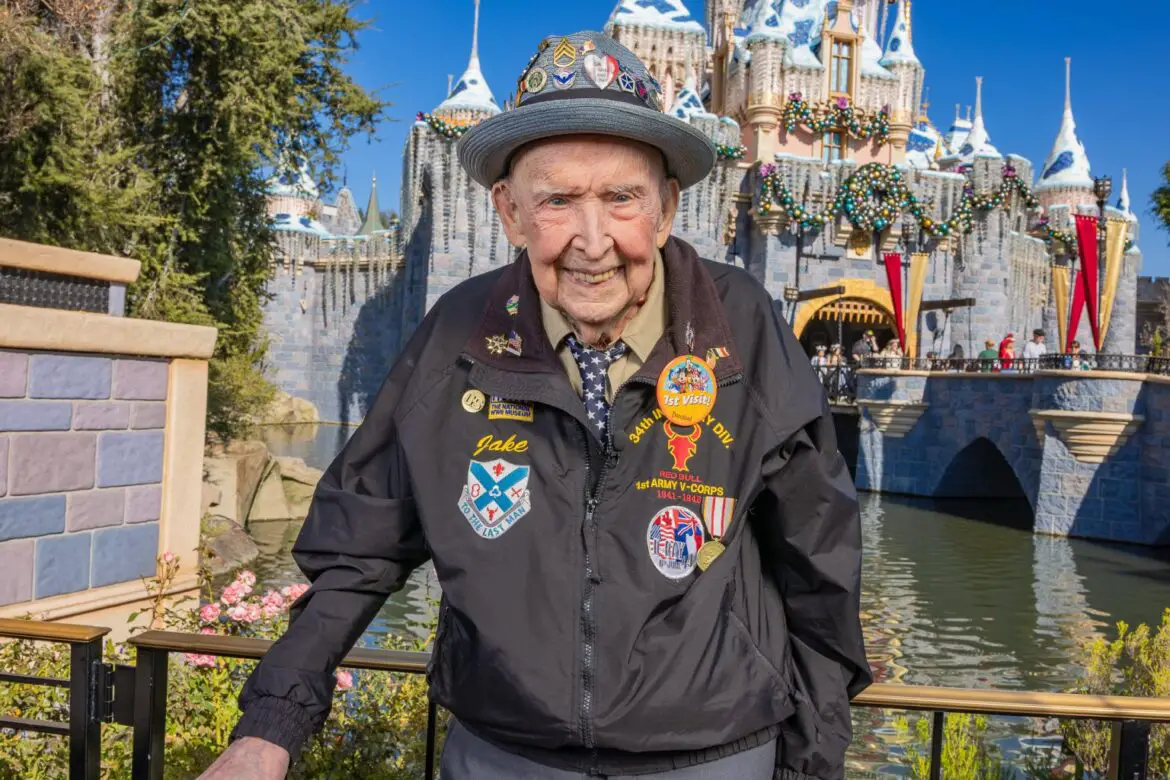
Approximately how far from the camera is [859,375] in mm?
23031

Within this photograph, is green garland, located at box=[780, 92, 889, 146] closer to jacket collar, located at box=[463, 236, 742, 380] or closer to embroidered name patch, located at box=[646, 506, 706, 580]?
jacket collar, located at box=[463, 236, 742, 380]

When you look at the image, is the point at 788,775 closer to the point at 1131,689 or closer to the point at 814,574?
the point at 814,574

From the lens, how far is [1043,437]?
17.4 metres

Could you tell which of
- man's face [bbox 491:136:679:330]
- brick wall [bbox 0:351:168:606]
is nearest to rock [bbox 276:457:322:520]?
brick wall [bbox 0:351:168:606]

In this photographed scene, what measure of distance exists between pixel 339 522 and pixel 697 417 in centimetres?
69

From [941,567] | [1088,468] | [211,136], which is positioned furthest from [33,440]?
[1088,468]

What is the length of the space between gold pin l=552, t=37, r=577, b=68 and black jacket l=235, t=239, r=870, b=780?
421 mm

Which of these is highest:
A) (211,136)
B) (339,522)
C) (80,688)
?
(211,136)

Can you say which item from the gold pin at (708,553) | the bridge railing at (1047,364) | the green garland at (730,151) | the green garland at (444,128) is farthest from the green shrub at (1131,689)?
the green garland at (444,128)

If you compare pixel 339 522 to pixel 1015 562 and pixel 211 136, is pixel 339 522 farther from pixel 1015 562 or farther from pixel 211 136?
pixel 1015 562

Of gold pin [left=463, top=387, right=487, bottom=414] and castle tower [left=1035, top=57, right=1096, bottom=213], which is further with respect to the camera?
castle tower [left=1035, top=57, right=1096, bottom=213]

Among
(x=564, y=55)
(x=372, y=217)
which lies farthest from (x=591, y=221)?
(x=372, y=217)

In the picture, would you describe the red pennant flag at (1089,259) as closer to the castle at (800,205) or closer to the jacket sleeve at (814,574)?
the castle at (800,205)

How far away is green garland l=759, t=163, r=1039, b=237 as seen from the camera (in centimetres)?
2973
